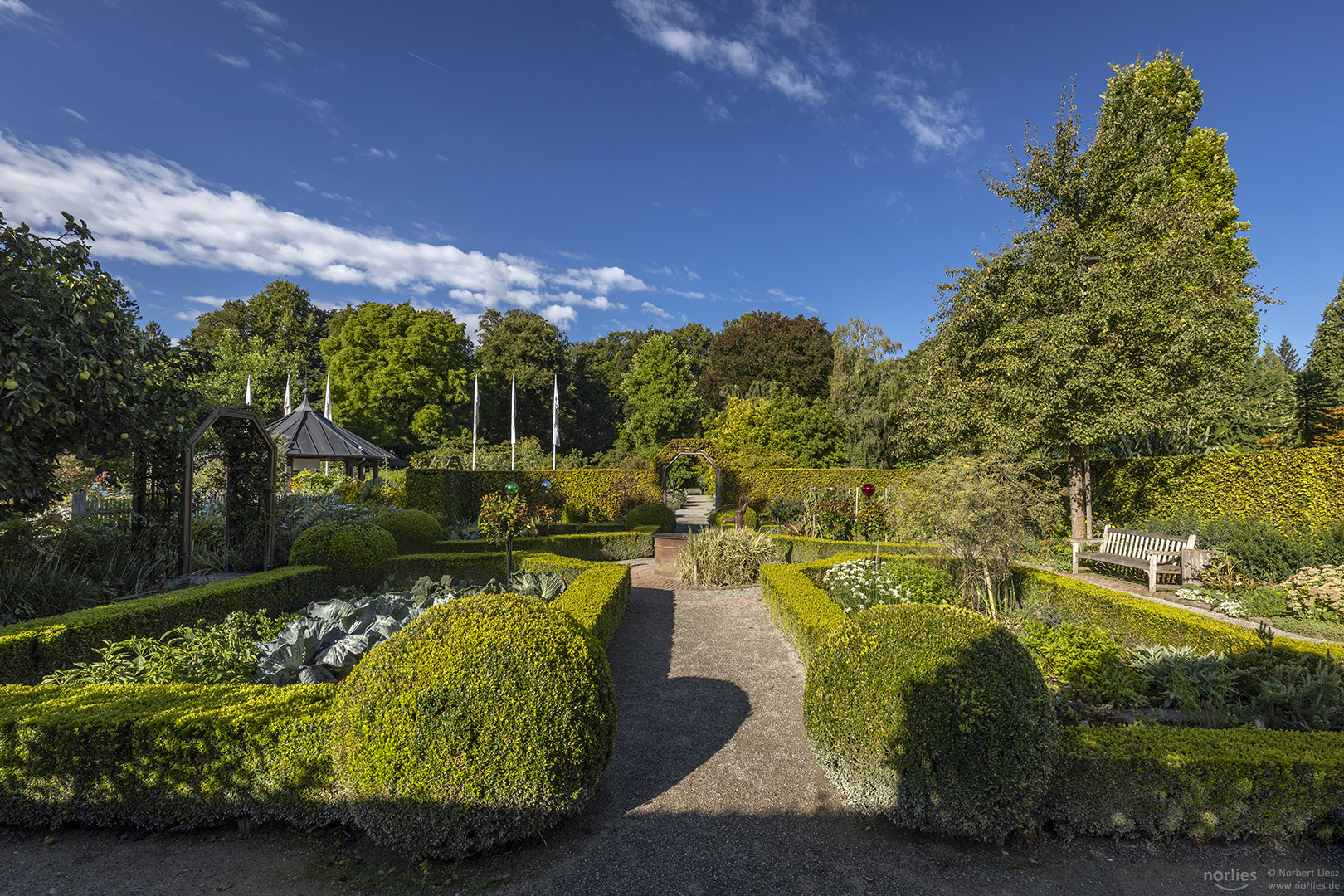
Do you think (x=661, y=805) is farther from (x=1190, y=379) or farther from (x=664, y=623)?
(x=1190, y=379)

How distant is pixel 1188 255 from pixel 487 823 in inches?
590

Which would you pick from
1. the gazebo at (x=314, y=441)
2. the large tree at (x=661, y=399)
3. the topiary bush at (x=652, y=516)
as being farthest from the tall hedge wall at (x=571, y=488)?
the large tree at (x=661, y=399)

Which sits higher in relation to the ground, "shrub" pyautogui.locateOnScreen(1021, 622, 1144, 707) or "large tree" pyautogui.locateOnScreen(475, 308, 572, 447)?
"large tree" pyautogui.locateOnScreen(475, 308, 572, 447)

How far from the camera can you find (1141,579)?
908 centimetres

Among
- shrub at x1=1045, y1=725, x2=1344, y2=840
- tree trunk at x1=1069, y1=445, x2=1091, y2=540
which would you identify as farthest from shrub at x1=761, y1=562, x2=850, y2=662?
tree trunk at x1=1069, y1=445, x2=1091, y2=540

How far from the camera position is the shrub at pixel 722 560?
30.2 feet

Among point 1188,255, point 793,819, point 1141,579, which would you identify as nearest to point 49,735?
point 793,819

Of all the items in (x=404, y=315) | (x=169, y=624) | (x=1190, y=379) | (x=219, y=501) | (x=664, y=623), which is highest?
(x=404, y=315)

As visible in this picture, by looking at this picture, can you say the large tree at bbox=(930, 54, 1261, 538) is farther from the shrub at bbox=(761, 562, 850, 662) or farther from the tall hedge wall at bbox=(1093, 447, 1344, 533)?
the shrub at bbox=(761, 562, 850, 662)

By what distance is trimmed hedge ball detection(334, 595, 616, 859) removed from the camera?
2.53 m

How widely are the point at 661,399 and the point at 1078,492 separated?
2283 cm

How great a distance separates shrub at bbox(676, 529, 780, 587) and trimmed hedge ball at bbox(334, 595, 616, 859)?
6440 mm

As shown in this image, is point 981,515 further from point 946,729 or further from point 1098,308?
point 1098,308

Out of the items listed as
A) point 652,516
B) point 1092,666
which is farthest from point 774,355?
point 1092,666
